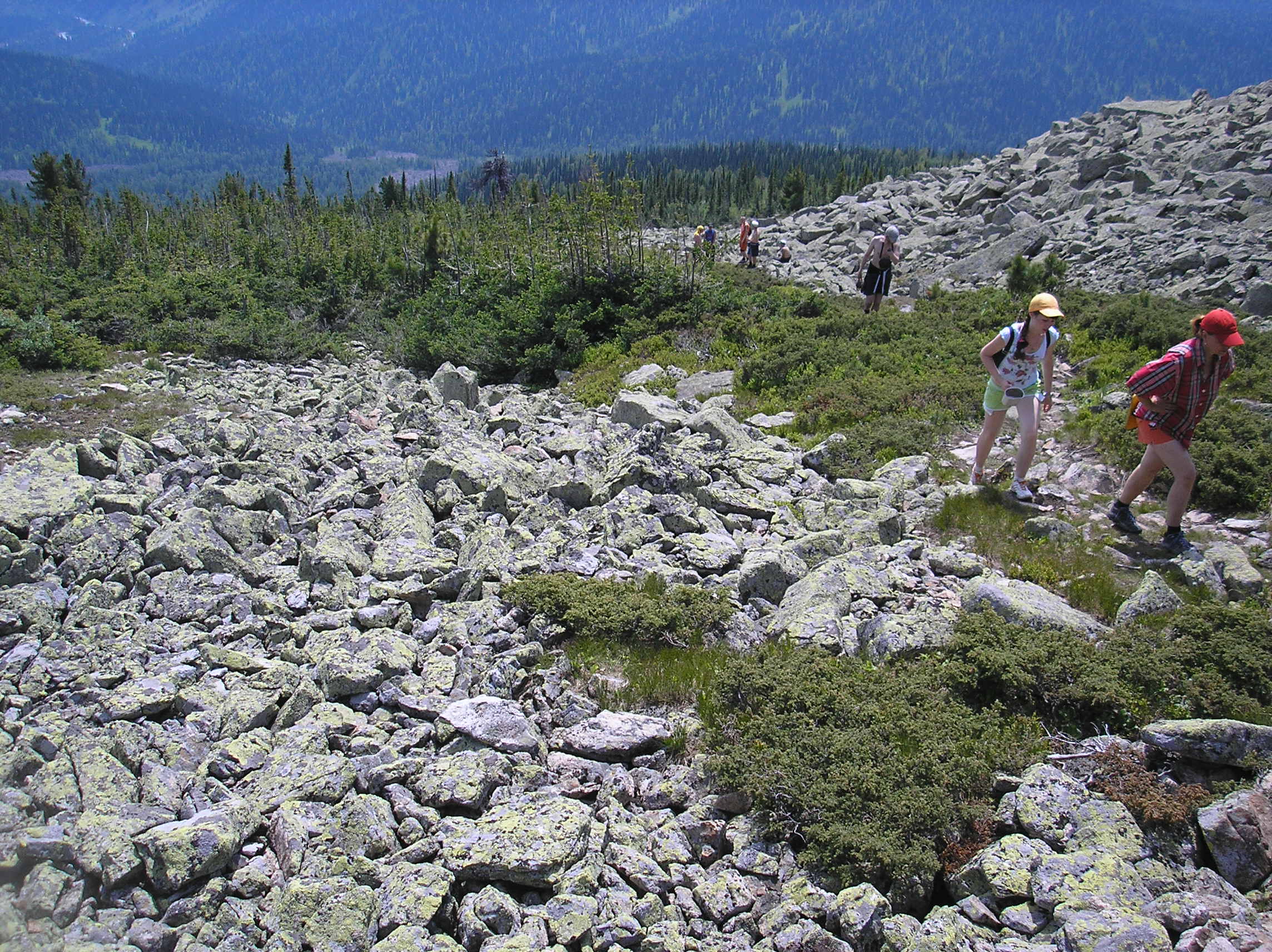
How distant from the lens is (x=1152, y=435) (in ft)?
25.0

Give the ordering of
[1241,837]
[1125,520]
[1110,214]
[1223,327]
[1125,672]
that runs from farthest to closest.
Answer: [1110,214] → [1125,520] → [1223,327] → [1125,672] → [1241,837]

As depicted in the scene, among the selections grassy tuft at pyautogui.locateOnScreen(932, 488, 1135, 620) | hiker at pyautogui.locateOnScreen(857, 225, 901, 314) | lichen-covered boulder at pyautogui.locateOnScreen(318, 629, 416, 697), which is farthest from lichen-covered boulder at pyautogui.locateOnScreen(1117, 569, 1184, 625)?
hiker at pyautogui.locateOnScreen(857, 225, 901, 314)

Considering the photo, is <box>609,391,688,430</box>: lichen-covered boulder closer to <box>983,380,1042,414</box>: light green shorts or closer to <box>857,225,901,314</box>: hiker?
<box>983,380,1042,414</box>: light green shorts

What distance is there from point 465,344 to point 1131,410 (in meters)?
16.0

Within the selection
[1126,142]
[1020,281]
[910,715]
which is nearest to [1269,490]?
[910,715]

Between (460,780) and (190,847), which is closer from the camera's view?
(190,847)

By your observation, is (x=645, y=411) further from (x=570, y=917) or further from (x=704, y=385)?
(x=570, y=917)

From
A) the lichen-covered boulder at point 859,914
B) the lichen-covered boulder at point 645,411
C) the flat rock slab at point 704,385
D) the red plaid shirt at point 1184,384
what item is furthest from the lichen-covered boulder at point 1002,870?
the flat rock slab at point 704,385

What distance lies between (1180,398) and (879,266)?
11.6 metres

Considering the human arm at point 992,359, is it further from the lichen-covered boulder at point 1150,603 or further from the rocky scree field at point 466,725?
the lichen-covered boulder at point 1150,603

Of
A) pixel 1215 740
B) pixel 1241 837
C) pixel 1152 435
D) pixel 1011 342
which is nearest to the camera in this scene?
pixel 1241 837

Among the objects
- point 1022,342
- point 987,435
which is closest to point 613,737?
point 987,435

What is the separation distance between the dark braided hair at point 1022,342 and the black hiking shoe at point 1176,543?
8.18ft

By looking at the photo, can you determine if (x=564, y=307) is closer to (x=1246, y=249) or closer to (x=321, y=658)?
(x=321, y=658)
